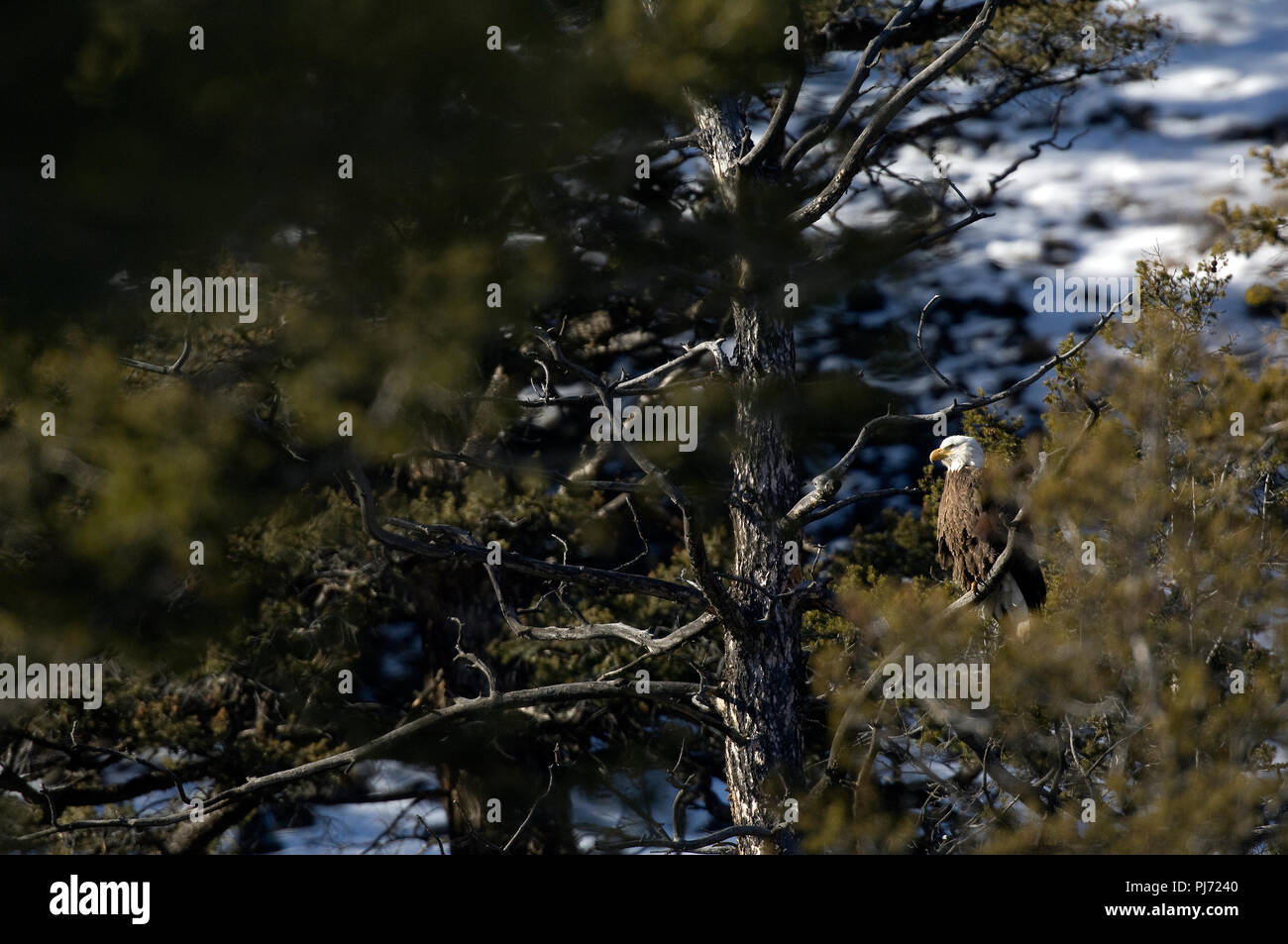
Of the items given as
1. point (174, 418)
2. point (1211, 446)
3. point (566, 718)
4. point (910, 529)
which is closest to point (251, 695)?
point (566, 718)

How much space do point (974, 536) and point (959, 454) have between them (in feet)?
1.61

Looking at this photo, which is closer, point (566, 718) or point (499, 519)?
point (499, 519)

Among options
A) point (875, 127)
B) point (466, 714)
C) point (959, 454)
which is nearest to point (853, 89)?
point (875, 127)

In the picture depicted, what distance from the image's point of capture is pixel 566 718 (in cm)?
909

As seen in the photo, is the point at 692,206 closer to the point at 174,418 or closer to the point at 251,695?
the point at 174,418

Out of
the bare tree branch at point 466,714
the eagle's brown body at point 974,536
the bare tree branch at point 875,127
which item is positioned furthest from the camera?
the eagle's brown body at point 974,536

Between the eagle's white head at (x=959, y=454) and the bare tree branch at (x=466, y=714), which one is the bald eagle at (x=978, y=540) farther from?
the bare tree branch at (x=466, y=714)

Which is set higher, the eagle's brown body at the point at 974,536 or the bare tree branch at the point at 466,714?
the eagle's brown body at the point at 974,536

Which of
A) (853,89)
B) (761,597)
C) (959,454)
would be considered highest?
(853,89)

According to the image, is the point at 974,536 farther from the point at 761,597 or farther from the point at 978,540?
the point at 761,597

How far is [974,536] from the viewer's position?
5574 millimetres

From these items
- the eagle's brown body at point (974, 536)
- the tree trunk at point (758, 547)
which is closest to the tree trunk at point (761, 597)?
the tree trunk at point (758, 547)

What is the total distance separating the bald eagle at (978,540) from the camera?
5.46 metres

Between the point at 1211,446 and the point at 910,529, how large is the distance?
3.29 m
